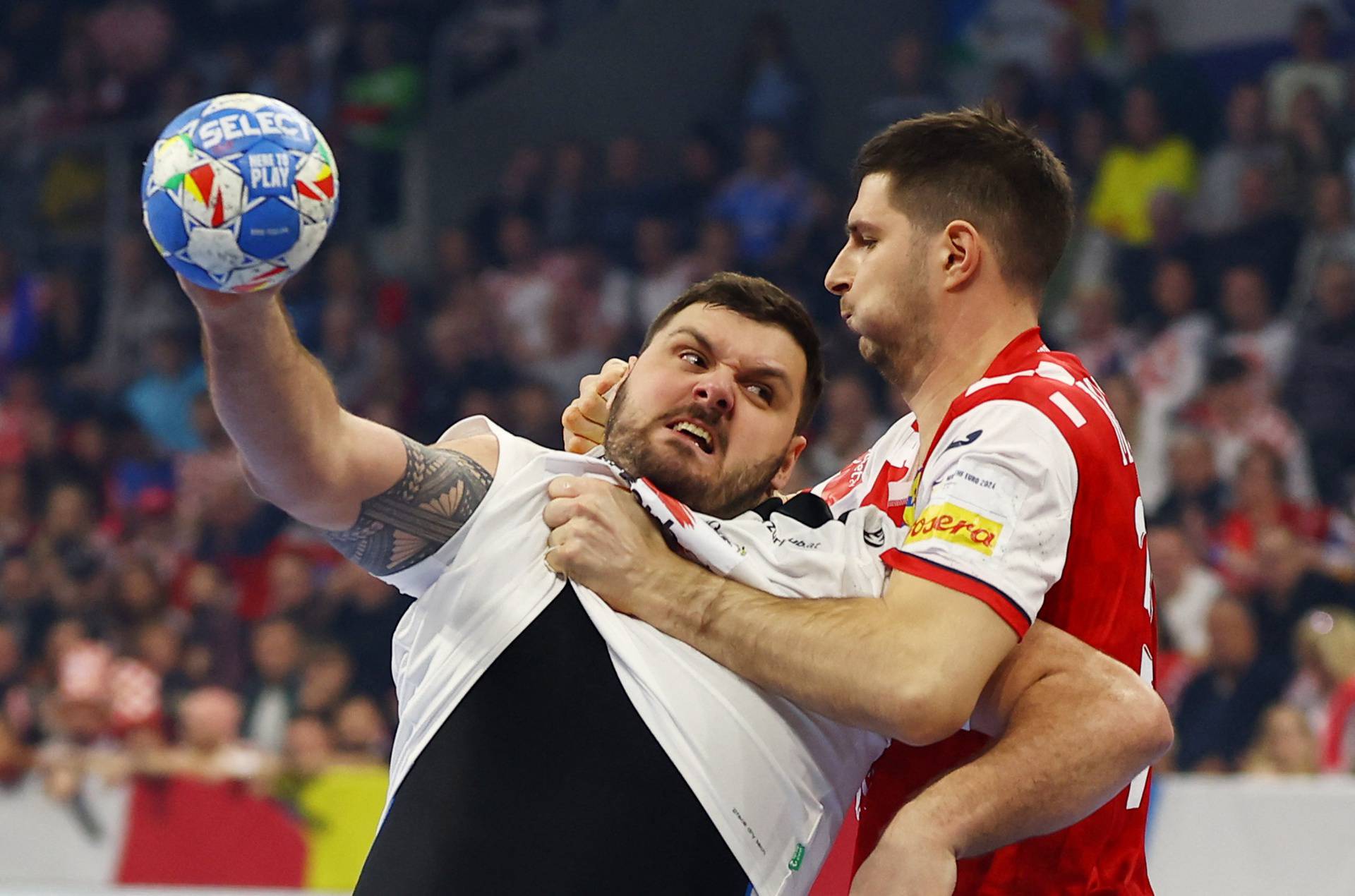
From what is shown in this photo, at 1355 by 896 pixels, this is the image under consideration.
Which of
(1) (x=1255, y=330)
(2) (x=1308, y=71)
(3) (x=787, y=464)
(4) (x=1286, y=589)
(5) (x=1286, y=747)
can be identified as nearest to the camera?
(3) (x=787, y=464)

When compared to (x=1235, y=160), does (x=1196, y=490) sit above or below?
below

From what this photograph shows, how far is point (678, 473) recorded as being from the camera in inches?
120

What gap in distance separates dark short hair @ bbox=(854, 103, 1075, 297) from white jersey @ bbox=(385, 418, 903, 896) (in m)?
0.77

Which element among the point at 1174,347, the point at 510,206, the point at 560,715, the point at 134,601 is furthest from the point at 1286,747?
the point at 510,206

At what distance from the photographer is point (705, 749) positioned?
272 cm

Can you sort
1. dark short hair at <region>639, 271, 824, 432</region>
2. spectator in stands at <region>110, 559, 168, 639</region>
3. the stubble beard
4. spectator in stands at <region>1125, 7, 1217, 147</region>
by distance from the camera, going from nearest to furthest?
the stubble beard
dark short hair at <region>639, 271, 824, 432</region>
spectator in stands at <region>110, 559, 168, 639</region>
spectator in stands at <region>1125, 7, 1217, 147</region>

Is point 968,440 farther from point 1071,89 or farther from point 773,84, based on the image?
point 773,84

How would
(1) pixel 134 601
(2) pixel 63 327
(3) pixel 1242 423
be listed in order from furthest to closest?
(2) pixel 63 327 < (1) pixel 134 601 < (3) pixel 1242 423

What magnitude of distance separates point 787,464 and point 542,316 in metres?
8.02

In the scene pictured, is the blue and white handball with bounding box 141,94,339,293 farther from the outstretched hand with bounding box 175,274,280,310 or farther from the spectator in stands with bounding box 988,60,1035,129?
the spectator in stands with bounding box 988,60,1035,129

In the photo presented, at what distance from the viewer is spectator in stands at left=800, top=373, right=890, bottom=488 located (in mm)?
8773

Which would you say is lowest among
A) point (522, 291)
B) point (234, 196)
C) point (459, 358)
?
point (459, 358)

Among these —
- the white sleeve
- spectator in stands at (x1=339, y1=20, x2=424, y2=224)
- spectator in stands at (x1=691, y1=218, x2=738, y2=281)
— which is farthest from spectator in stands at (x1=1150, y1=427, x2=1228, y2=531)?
spectator in stands at (x1=339, y1=20, x2=424, y2=224)

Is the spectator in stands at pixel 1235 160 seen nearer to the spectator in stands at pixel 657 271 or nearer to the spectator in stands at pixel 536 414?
the spectator in stands at pixel 657 271
